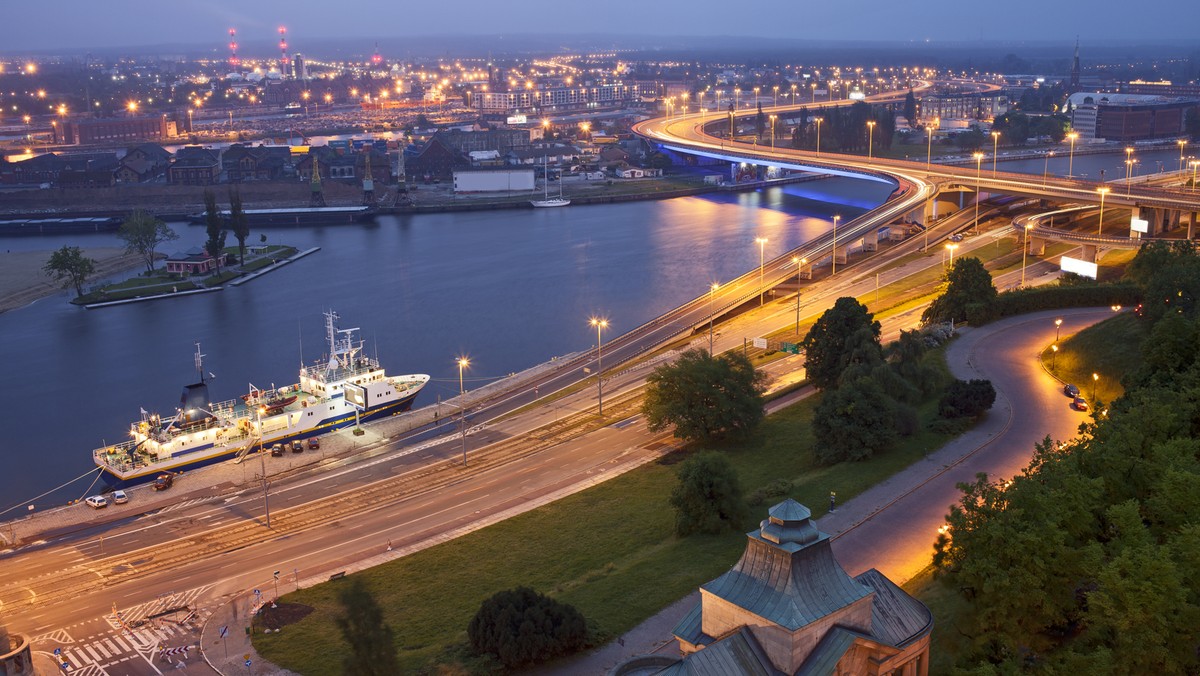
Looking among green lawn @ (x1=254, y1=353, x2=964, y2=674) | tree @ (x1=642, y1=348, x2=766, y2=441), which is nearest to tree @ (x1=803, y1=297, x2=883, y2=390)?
tree @ (x1=642, y1=348, x2=766, y2=441)

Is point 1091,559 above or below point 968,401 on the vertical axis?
above

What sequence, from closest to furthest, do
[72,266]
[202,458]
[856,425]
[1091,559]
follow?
1. [1091,559]
2. [856,425]
3. [202,458]
4. [72,266]

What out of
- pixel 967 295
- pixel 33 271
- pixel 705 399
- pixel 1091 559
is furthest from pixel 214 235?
pixel 1091 559

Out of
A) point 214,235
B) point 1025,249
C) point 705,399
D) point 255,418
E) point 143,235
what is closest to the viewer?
point 705,399

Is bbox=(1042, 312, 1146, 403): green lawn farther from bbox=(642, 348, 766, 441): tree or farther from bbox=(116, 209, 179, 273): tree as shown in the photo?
bbox=(116, 209, 179, 273): tree

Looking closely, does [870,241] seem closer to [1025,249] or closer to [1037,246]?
[1037,246]

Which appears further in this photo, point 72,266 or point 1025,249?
point 72,266
